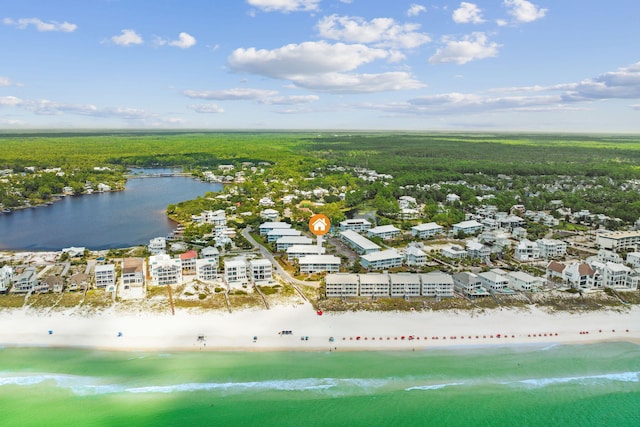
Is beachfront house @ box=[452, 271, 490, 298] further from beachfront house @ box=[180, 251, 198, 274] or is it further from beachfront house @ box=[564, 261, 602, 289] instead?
beachfront house @ box=[180, 251, 198, 274]

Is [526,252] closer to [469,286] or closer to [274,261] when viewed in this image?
[469,286]

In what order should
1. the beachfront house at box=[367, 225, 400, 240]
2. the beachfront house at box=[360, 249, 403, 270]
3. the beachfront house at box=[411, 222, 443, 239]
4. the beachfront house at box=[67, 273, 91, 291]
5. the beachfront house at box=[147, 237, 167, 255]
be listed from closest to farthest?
the beachfront house at box=[67, 273, 91, 291], the beachfront house at box=[360, 249, 403, 270], the beachfront house at box=[147, 237, 167, 255], the beachfront house at box=[367, 225, 400, 240], the beachfront house at box=[411, 222, 443, 239]

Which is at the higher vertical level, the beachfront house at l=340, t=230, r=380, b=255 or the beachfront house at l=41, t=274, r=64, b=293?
the beachfront house at l=340, t=230, r=380, b=255

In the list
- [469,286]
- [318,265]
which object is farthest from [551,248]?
[318,265]

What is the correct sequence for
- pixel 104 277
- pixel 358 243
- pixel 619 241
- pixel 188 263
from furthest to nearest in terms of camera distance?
pixel 619 241 → pixel 358 243 → pixel 188 263 → pixel 104 277

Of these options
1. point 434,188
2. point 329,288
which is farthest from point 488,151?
point 329,288

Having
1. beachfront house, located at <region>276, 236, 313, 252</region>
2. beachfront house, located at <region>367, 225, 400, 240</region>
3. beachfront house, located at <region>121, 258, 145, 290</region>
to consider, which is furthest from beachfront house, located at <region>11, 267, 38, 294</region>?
beachfront house, located at <region>367, 225, 400, 240</region>

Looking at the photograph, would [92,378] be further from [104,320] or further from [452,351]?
[452,351]
